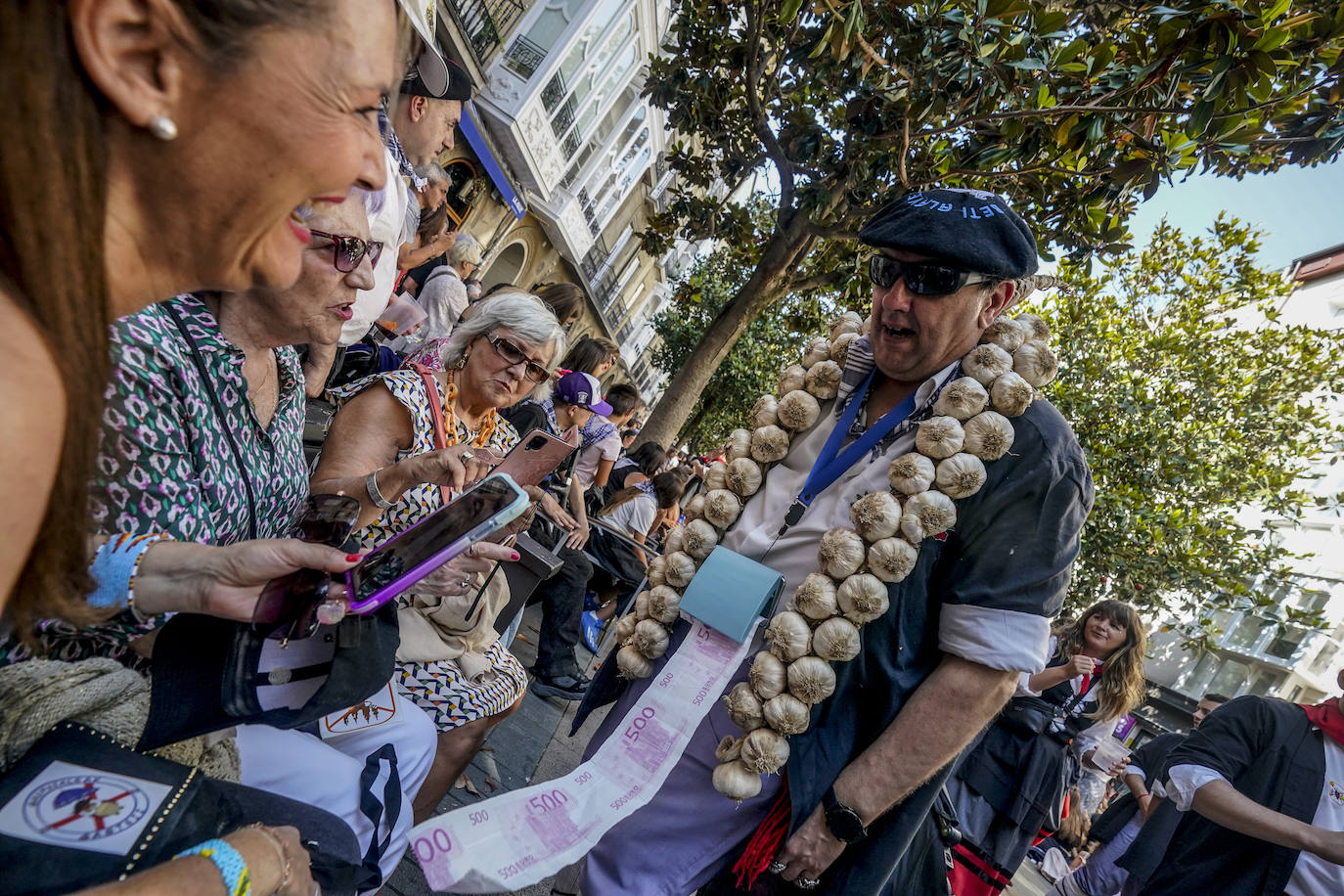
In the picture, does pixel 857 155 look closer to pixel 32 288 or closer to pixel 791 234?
pixel 791 234

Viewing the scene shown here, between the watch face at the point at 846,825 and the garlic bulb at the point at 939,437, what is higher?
the garlic bulb at the point at 939,437

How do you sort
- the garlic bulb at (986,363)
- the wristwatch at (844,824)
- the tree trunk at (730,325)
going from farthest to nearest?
1. the tree trunk at (730,325)
2. the garlic bulb at (986,363)
3. the wristwatch at (844,824)

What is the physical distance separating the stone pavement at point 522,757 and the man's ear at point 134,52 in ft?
8.36

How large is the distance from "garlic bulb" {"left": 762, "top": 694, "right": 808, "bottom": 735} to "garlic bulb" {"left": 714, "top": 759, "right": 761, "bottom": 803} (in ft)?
0.46

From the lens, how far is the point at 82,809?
1.07m

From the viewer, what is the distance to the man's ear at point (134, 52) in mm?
686

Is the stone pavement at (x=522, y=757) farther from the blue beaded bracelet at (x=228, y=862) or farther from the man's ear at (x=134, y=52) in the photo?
the man's ear at (x=134, y=52)

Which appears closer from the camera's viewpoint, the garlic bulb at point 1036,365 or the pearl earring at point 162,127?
the pearl earring at point 162,127

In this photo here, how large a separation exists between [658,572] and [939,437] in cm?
93

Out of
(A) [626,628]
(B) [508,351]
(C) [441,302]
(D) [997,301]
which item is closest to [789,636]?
(A) [626,628]

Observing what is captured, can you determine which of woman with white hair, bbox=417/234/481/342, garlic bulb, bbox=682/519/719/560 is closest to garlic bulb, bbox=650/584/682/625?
garlic bulb, bbox=682/519/719/560

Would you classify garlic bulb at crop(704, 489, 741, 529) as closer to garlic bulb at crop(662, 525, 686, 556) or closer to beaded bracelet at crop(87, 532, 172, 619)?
garlic bulb at crop(662, 525, 686, 556)

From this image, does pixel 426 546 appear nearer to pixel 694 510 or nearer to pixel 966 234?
→ pixel 694 510

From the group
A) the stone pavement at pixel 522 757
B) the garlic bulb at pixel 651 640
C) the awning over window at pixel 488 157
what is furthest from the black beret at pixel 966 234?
the awning over window at pixel 488 157
